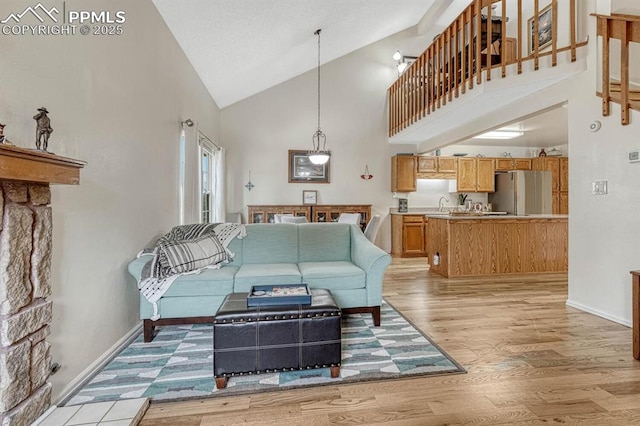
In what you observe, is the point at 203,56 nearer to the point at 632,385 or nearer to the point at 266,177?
the point at 266,177

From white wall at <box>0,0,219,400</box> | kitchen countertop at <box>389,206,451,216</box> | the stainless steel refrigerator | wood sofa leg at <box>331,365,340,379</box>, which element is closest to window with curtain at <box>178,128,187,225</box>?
white wall at <box>0,0,219,400</box>

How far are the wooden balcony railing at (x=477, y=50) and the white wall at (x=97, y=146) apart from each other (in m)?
3.28

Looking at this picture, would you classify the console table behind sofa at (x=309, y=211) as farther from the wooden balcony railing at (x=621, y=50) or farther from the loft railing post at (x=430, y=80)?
the wooden balcony railing at (x=621, y=50)

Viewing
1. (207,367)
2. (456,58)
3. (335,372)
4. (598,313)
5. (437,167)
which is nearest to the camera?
(335,372)

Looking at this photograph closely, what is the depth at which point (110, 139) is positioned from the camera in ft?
7.23

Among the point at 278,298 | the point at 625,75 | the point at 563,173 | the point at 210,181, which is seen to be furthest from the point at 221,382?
the point at 563,173

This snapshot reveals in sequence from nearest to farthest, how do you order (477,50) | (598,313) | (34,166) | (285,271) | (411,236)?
(34,166), (285,271), (598,313), (477,50), (411,236)

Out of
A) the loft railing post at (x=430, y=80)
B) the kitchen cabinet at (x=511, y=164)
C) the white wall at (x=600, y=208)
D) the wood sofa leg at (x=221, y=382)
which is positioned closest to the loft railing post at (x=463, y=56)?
the loft railing post at (x=430, y=80)

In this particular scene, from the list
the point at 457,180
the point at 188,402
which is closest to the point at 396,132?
the point at 457,180

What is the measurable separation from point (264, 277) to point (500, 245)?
3622 millimetres

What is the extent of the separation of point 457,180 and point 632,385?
211 inches

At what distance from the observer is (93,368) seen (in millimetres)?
1994

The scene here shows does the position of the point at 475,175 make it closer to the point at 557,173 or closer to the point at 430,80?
the point at 557,173

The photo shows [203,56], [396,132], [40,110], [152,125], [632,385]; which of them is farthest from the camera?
[396,132]
